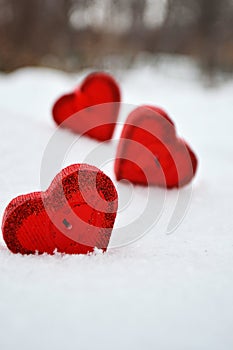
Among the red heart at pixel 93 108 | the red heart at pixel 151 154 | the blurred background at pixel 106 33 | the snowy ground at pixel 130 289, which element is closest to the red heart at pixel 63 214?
the snowy ground at pixel 130 289

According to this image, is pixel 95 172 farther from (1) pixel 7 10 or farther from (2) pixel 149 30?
(2) pixel 149 30

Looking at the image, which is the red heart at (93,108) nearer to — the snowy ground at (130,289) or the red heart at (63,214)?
the snowy ground at (130,289)

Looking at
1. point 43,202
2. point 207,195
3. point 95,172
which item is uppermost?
point 95,172

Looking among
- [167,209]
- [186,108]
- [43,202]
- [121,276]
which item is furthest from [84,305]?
[186,108]

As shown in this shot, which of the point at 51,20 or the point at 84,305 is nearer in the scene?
the point at 84,305

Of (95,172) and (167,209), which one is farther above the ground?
(95,172)

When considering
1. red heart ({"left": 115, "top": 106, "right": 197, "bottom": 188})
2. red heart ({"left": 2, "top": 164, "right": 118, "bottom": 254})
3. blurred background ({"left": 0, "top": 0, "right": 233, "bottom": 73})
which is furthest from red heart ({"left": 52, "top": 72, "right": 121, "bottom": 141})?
blurred background ({"left": 0, "top": 0, "right": 233, "bottom": 73})
